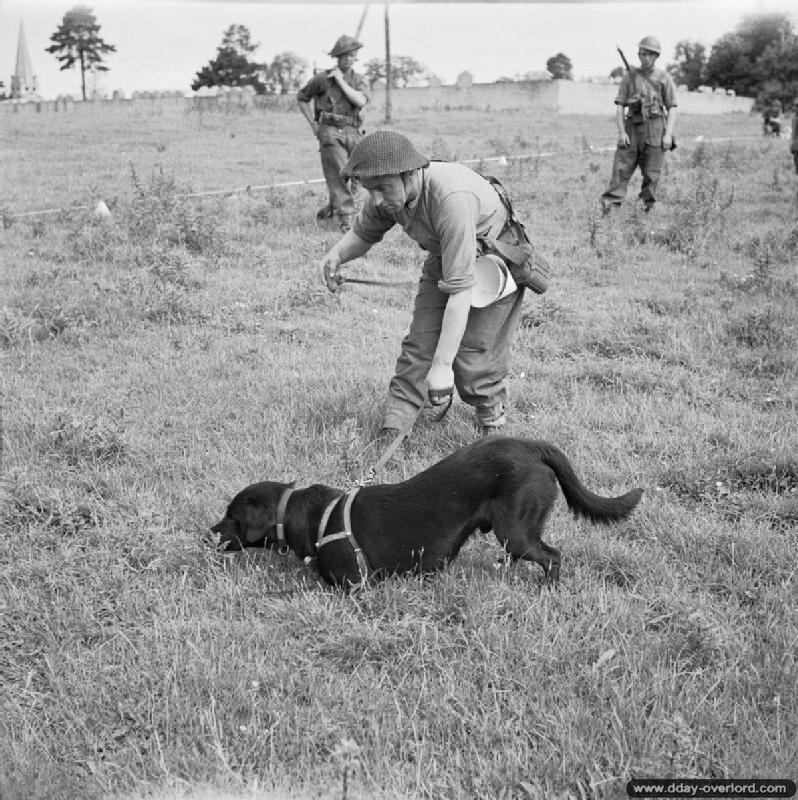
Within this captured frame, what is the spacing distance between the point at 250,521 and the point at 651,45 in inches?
395

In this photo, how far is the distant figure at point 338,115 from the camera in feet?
35.3

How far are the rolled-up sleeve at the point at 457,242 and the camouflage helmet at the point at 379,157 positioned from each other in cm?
35

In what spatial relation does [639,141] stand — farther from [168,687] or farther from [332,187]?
[168,687]

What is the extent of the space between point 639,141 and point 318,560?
384 inches

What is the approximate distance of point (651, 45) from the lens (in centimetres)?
1101

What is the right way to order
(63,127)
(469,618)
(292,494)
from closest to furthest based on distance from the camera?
(469,618), (292,494), (63,127)

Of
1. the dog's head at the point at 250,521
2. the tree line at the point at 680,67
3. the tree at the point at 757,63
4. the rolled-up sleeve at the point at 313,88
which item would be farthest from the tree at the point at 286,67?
the dog's head at the point at 250,521

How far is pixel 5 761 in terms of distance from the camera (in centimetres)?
251

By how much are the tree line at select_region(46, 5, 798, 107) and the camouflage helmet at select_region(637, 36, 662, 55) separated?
90.1 feet

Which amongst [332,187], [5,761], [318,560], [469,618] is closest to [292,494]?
[318,560]

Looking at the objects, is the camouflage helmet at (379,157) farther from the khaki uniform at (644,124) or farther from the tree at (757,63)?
the tree at (757,63)

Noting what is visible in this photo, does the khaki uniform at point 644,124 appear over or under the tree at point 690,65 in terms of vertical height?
under

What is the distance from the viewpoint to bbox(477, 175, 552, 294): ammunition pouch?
4.51m

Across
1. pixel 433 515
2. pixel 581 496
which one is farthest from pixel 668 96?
pixel 433 515
